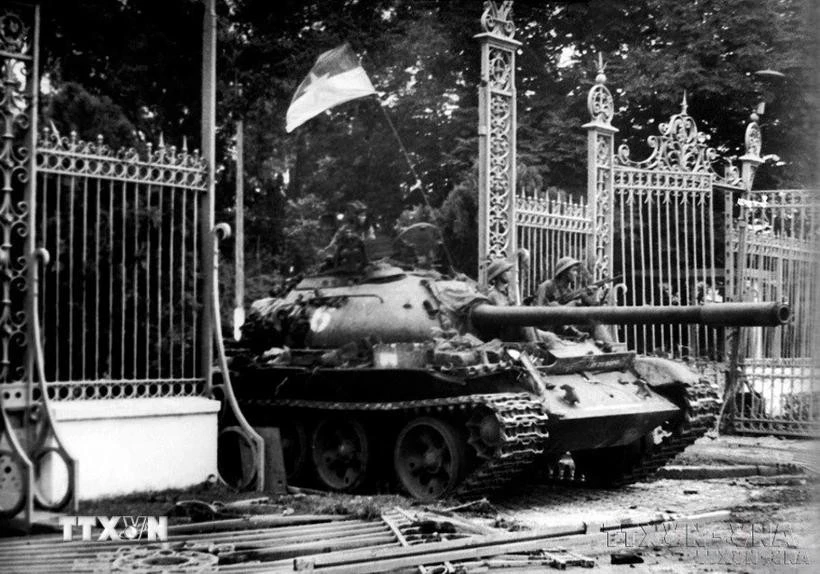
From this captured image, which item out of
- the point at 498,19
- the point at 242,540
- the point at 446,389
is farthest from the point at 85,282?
the point at 498,19

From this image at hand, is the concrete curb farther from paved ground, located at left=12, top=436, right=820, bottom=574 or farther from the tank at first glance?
the tank

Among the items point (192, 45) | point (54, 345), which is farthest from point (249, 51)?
point (54, 345)

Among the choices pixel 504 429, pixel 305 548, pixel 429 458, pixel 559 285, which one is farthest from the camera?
pixel 559 285

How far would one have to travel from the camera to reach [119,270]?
8875 millimetres

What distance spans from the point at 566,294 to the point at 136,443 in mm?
5024

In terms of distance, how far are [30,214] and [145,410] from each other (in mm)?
1777

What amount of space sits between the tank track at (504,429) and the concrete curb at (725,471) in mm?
2942

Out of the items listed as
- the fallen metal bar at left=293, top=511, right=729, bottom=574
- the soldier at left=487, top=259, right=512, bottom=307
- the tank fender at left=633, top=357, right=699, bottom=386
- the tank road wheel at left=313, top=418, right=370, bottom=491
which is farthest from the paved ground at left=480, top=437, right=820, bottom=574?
the soldier at left=487, top=259, right=512, bottom=307

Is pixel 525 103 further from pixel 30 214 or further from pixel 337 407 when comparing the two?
pixel 30 214

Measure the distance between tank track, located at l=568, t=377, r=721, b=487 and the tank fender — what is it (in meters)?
0.08

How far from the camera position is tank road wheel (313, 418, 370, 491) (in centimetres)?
1045

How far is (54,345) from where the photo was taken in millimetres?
8367

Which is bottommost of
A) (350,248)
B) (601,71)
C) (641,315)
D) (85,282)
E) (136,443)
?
(136,443)

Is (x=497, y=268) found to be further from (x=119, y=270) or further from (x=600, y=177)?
(x=119, y=270)
